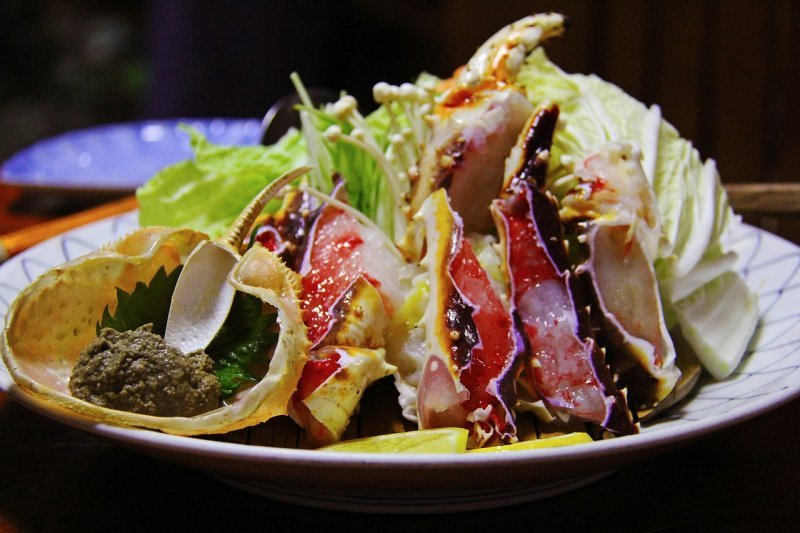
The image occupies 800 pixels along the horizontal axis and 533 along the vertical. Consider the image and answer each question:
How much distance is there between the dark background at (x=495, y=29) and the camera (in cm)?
327

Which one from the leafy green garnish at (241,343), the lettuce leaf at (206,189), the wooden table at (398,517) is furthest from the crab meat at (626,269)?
the lettuce leaf at (206,189)

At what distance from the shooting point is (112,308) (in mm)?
1207

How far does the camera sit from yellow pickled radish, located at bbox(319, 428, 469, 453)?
3.33ft

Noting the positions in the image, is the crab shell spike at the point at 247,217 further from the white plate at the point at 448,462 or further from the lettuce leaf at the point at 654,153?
Result: the lettuce leaf at the point at 654,153

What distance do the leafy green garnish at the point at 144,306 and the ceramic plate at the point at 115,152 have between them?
1474 mm

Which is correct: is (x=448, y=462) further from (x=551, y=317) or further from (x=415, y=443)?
(x=551, y=317)

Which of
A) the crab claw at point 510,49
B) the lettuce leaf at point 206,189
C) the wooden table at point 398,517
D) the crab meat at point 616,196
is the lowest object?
the wooden table at point 398,517

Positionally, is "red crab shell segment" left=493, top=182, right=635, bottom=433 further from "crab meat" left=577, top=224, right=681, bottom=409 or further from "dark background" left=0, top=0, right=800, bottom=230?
"dark background" left=0, top=0, right=800, bottom=230

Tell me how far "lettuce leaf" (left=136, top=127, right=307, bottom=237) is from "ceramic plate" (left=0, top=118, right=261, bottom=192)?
775mm

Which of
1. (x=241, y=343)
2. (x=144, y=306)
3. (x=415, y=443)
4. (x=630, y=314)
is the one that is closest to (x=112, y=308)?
(x=144, y=306)

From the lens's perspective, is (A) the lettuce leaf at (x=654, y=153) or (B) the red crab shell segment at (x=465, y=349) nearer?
(B) the red crab shell segment at (x=465, y=349)

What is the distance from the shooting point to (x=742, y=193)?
185cm

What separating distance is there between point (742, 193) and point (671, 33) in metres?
1.72

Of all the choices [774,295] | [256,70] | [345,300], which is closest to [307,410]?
[345,300]
